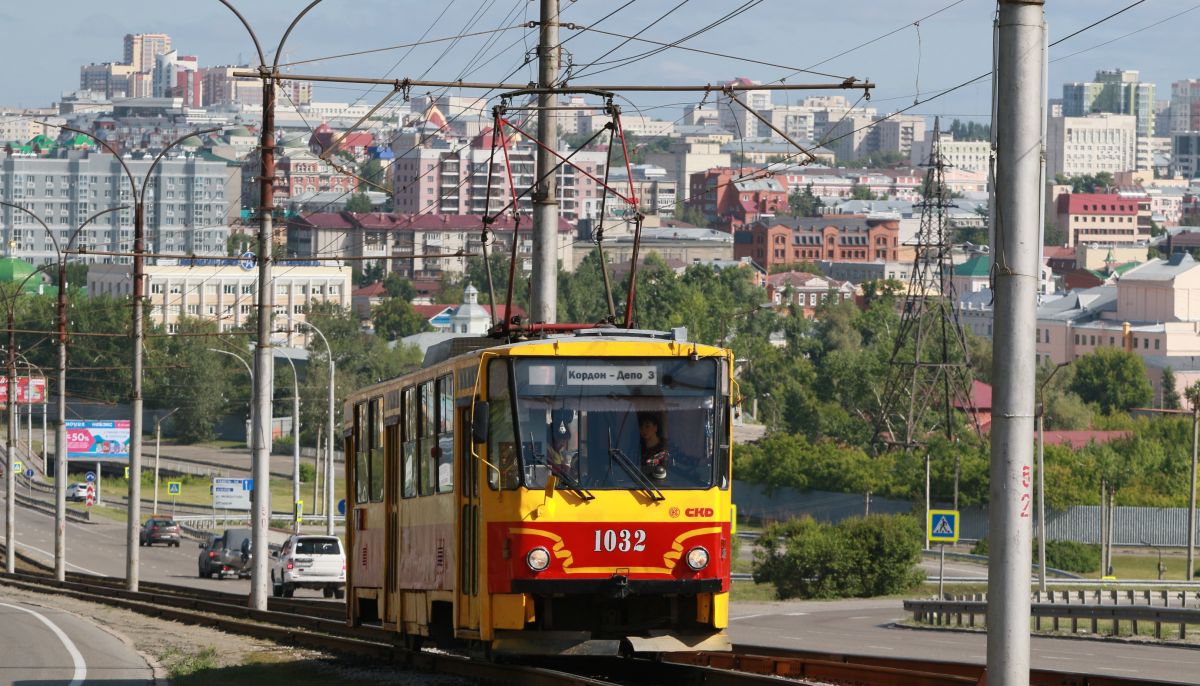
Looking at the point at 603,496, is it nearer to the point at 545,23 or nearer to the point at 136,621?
the point at 545,23

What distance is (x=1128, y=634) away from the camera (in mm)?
35469

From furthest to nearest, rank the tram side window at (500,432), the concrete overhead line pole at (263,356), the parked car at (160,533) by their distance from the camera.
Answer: the parked car at (160,533), the concrete overhead line pole at (263,356), the tram side window at (500,432)

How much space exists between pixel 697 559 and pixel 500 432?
190cm

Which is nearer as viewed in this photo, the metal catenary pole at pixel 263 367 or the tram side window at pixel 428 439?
the tram side window at pixel 428 439

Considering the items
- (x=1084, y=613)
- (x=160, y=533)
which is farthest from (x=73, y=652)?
(x=160, y=533)

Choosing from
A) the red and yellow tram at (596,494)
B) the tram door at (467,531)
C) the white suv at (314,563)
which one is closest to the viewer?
the red and yellow tram at (596,494)

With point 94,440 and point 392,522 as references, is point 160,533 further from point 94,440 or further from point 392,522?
point 392,522

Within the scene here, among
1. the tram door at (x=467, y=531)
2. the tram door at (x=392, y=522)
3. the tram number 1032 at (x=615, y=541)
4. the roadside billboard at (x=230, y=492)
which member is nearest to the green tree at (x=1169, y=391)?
the roadside billboard at (x=230, y=492)

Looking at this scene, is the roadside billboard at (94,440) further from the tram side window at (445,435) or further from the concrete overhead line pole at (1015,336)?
the concrete overhead line pole at (1015,336)

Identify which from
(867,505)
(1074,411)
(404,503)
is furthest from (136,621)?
(1074,411)

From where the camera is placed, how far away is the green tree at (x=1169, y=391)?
16725 cm

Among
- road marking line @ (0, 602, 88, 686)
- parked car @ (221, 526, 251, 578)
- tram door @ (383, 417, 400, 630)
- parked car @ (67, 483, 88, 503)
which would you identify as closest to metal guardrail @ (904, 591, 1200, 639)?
tram door @ (383, 417, 400, 630)

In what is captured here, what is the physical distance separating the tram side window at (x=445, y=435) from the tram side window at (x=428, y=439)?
0.59 feet

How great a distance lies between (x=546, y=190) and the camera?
26875mm
